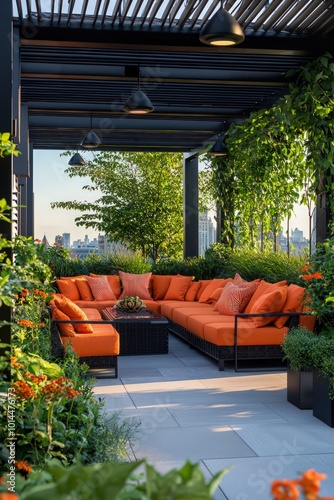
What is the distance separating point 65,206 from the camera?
20.0m

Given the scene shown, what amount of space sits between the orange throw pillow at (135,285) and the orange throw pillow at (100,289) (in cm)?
25

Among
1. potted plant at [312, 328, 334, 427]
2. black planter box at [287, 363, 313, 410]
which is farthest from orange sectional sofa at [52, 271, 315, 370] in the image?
potted plant at [312, 328, 334, 427]

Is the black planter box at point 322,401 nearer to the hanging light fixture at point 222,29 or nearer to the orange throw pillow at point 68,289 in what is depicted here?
the hanging light fixture at point 222,29

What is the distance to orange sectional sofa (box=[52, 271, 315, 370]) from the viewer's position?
309 inches

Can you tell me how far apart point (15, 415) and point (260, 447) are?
6.98 feet

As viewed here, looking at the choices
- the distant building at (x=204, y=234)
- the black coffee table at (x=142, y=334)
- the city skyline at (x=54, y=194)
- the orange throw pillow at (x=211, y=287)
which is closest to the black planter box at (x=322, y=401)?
the black coffee table at (x=142, y=334)

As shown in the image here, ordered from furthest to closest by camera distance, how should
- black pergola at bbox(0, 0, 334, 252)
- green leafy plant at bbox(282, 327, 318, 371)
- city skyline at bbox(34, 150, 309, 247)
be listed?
1. city skyline at bbox(34, 150, 309, 247)
2. black pergola at bbox(0, 0, 334, 252)
3. green leafy plant at bbox(282, 327, 318, 371)

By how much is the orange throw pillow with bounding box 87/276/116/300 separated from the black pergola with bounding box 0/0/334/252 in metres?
2.85

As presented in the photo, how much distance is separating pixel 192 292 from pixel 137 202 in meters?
8.51

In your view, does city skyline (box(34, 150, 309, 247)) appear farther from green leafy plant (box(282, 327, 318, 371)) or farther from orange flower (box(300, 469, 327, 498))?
orange flower (box(300, 469, 327, 498))

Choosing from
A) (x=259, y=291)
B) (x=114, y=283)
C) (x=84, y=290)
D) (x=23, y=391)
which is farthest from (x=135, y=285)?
(x=23, y=391)

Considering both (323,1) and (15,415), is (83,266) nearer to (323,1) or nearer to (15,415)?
(323,1)

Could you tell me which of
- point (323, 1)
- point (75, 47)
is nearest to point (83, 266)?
point (75, 47)

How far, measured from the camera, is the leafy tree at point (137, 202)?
19.9 meters
